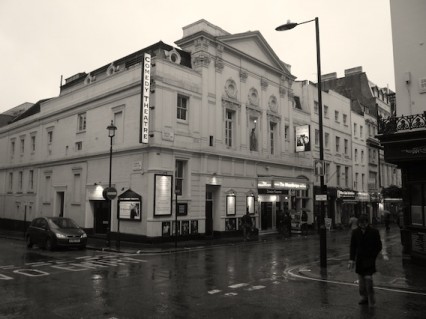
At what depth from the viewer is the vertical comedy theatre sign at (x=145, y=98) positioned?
20828mm

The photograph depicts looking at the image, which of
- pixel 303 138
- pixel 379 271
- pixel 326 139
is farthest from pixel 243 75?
pixel 379 271

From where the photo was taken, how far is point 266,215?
29.9 metres

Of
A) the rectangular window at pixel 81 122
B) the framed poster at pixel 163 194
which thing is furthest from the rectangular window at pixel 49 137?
the framed poster at pixel 163 194

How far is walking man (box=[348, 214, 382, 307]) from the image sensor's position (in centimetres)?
776

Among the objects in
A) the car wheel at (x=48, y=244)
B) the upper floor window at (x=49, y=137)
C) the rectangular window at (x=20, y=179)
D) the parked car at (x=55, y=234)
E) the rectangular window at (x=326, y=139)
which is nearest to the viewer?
the parked car at (x=55, y=234)

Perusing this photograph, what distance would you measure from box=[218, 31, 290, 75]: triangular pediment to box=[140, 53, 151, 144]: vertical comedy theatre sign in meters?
6.84

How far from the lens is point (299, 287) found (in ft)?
32.2

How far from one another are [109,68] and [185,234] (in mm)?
12478

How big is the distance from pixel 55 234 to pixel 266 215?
54.1 ft

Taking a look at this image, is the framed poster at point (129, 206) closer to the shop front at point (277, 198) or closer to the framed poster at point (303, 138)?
the shop front at point (277, 198)

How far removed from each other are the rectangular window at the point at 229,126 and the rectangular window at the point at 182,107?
13.2 feet

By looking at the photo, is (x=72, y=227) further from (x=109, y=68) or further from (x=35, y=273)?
(x=109, y=68)

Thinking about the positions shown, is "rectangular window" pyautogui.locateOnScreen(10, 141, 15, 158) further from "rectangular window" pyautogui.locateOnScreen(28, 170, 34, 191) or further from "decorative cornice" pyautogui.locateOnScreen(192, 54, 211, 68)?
"decorative cornice" pyautogui.locateOnScreen(192, 54, 211, 68)

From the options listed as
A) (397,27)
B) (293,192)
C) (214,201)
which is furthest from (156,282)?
(293,192)
